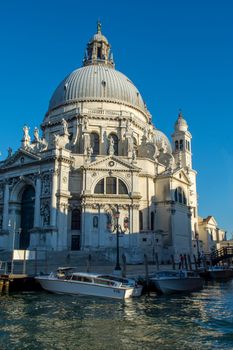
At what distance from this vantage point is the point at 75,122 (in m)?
47.5

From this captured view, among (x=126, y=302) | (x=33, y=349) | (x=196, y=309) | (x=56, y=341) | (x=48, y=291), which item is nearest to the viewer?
(x=33, y=349)

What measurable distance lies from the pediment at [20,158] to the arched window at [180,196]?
15.9m

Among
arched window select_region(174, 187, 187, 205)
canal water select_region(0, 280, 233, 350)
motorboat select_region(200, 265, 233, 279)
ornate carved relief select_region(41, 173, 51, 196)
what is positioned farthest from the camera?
arched window select_region(174, 187, 187, 205)

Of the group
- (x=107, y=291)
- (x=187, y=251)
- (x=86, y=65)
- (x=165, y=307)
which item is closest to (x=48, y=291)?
(x=107, y=291)

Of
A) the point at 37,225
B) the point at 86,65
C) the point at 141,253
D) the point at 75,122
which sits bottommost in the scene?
the point at 141,253

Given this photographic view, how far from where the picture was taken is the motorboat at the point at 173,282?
22.5 metres

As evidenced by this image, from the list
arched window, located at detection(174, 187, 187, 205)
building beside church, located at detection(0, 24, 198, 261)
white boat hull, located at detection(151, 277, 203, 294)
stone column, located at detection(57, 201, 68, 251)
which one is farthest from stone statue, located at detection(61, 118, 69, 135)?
white boat hull, located at detection(151, 277, 203, 294)

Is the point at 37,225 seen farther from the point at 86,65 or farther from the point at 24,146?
the point at 86,65

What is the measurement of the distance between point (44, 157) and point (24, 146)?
384 centimetres

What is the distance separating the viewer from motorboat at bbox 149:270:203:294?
2251cm

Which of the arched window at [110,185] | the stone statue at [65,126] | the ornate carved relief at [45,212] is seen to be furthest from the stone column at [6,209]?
the arched window at [110,185]

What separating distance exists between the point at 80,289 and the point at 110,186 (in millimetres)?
20624

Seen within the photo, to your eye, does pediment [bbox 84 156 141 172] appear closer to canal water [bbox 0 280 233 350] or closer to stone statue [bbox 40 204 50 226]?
stone statue [bbox 40 204 50 226]

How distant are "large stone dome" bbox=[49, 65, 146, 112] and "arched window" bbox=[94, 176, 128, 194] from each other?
12.7 m
